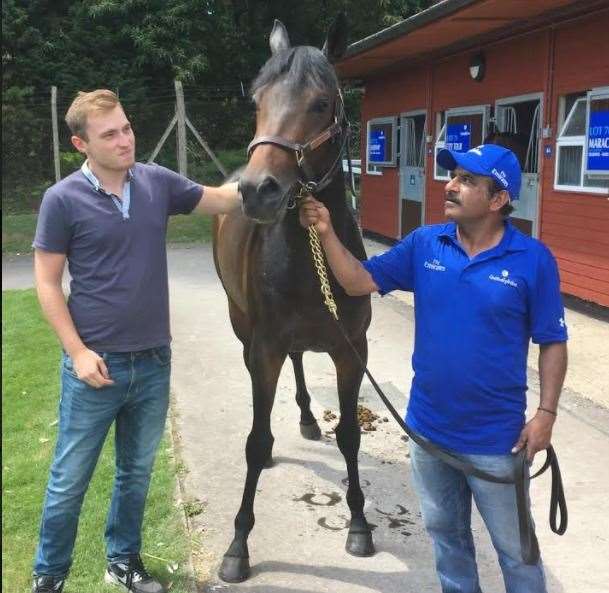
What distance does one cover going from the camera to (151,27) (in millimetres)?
21219

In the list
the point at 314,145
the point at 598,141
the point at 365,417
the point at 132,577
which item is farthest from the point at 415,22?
the point at 132,577

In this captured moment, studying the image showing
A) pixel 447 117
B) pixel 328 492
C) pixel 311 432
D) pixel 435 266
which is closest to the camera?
pixel 435 266

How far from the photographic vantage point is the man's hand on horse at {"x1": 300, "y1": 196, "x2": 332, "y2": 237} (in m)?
2.37

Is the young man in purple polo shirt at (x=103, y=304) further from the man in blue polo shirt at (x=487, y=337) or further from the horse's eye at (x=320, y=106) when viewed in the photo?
the man in blue polo shirt at (x=487, y=337)

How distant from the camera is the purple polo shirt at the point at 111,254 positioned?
228 cm

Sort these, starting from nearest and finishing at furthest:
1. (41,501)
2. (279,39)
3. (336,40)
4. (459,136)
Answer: (336,40)
(279,39)
(41,501)
(459,136)

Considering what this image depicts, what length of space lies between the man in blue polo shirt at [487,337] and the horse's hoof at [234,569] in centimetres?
109

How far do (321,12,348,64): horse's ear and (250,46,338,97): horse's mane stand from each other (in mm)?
313

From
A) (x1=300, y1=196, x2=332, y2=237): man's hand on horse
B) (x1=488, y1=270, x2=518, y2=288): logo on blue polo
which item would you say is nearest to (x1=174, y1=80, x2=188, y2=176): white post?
(x1=300, y1=196, x2=332, y2=237): man's hand on horse

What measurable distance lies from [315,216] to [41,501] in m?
2.18

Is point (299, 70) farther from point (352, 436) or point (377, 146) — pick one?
point (377, 146)

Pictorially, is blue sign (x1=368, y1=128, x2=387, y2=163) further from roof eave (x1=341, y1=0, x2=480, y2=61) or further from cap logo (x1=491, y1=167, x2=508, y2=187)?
cap logo (x1=491, y1=167, x2=508, y2=187)

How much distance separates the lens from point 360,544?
3.02 meters

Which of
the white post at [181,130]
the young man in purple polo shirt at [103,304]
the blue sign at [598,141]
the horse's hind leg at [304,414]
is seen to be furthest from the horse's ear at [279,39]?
the white post at [181,130]
